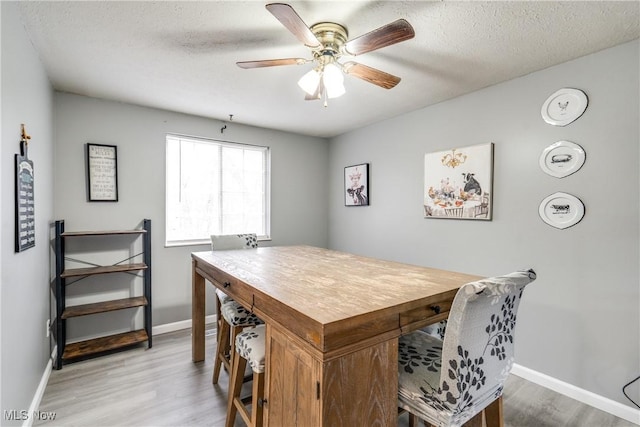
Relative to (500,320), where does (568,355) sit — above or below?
below

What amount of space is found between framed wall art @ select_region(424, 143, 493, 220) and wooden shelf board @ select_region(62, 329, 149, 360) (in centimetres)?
301

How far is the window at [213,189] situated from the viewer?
3375mm

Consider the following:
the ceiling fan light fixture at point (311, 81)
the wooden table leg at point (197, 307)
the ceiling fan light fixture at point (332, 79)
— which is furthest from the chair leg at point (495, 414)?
the wooden table leg at point (197, 307)

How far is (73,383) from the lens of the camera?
7.32 ft

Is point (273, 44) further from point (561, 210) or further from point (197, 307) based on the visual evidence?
point (561, 210)

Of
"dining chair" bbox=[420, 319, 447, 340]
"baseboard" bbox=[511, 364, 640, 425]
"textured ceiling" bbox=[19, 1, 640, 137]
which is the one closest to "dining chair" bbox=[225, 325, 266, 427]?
"dining chair" bbox=[420, 319, 447, 340]

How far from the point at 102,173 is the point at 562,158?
3.85 meters

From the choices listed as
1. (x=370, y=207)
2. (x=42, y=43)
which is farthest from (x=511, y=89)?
(x=42, y=43)

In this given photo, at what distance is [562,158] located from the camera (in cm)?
215

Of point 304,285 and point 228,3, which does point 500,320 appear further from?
point 228,3

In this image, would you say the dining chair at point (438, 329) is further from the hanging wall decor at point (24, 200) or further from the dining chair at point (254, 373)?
the hanging wall decor at point (24, 200)

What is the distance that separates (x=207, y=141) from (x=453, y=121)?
2.66 metres

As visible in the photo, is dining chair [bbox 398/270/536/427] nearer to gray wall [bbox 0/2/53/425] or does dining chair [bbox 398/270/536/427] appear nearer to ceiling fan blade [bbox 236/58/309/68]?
ceiling fan blade [bbox 236/58/309/68]

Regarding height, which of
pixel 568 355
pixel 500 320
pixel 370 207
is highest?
pixel 370 207
